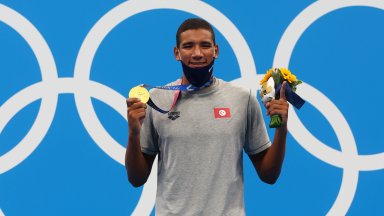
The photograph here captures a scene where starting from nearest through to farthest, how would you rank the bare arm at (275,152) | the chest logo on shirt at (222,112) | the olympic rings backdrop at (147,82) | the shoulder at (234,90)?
1. the bare arm at (275,152)
2. the chest logo on shirt at (222,112)
3. the shoulder at (234,90)
4. the olympic rings backdrop at (147,82)

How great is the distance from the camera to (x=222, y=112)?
247 centimetres

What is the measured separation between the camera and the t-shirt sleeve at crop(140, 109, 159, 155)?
100 inches

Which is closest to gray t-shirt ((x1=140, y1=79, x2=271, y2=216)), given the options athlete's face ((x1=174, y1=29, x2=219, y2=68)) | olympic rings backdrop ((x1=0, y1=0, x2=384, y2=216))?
athlete's face ((x1=174, y1=29, x2=219, y2=68))

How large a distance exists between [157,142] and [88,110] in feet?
4.34

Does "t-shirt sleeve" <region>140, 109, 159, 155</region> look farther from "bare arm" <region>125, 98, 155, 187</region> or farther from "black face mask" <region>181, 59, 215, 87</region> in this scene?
"black face mask" <region>181, 59, 215, 87</region>

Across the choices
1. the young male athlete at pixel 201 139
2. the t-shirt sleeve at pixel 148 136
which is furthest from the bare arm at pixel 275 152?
the t-shirt sleeve at pixel 148 136

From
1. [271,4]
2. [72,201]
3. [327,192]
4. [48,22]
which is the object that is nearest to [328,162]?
[327,192]

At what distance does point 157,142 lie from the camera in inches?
101

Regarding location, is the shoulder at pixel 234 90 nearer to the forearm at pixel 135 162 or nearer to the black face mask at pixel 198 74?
the black face mask at pixel 198 74

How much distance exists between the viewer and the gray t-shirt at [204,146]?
238 cm

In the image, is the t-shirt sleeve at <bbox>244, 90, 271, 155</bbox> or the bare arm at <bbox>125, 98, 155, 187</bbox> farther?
the t-shirt sleeve at <bbox>244, 90, 271, 155</bbox>

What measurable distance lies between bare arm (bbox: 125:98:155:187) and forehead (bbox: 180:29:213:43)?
0.38 metres

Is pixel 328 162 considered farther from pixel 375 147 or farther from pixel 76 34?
pixel 76 34

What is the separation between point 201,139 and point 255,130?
283mm
